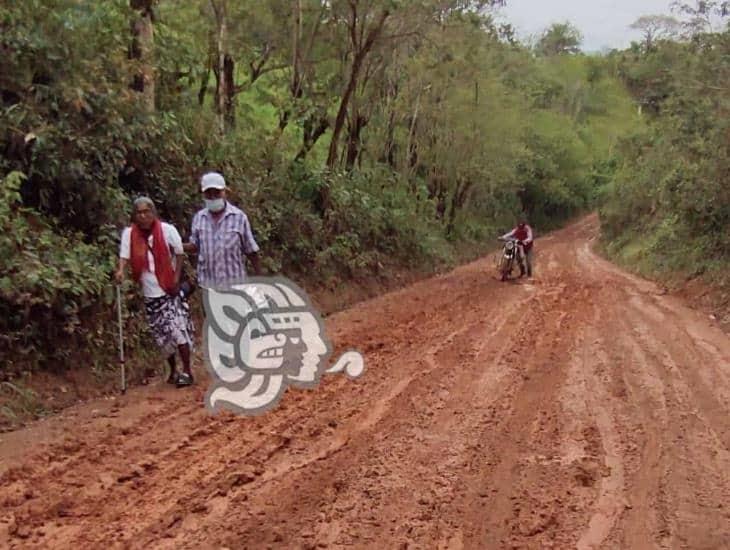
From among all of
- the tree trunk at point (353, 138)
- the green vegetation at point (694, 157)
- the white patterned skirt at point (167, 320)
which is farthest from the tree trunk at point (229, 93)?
the green vegetation at point (694, 157)

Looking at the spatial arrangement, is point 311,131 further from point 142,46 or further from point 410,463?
point 410,463

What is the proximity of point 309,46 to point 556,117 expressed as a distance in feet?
130

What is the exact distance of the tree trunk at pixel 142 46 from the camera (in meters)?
9.86

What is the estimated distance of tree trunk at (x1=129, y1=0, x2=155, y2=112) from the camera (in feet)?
32.3

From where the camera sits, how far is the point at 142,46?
393 inches

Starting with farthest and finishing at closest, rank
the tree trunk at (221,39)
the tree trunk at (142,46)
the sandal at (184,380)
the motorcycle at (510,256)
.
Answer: the motorcycle at (510,256) → the tree trunk at (221,39) → the tree trunk at (142,46) → the sandal at (184,380)

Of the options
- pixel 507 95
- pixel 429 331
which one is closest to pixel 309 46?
pixel 429 331

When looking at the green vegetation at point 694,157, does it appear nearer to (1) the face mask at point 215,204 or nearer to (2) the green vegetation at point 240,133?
(2) the green vegetation at point 240,133

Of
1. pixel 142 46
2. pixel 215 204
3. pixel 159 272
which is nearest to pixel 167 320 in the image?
pixel 159 272

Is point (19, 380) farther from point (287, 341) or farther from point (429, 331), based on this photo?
point (429, 331)

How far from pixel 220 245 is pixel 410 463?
3.17 metres

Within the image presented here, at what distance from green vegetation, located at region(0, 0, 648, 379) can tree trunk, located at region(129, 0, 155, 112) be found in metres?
0.03

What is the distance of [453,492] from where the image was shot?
4.64m

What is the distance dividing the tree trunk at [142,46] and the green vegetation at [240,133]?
0.10ft
